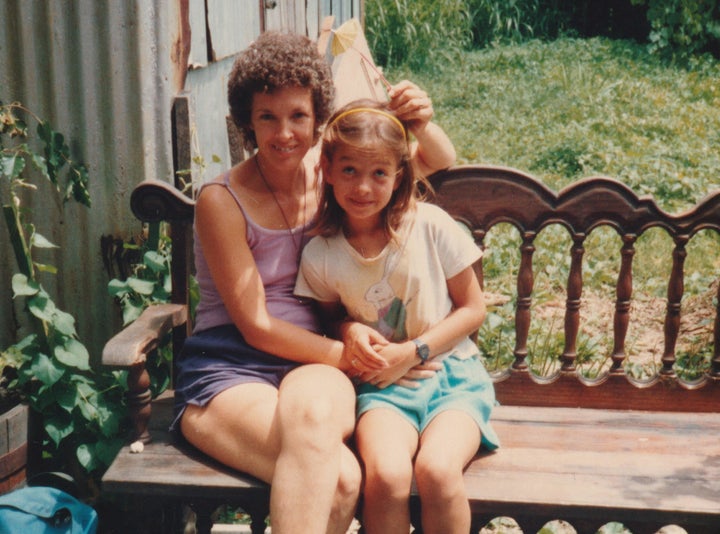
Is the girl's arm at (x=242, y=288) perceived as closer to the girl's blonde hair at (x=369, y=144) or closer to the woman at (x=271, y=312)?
the woman at (x=271, y=312)

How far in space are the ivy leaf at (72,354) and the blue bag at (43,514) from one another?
428mm

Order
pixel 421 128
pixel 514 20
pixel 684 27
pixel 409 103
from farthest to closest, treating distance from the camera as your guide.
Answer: pixel 514 20, pixel 684 27, pixel 421 128, pixel 409 103

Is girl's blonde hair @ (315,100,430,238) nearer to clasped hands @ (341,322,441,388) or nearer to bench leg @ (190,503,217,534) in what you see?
clasped hands @ (341,322,441,388)

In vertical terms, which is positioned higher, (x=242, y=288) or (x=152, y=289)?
(x=242, y=288)

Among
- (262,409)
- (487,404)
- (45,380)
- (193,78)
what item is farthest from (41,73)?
(487,404)

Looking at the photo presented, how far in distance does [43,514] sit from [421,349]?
1.20m

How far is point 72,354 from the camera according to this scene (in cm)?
301

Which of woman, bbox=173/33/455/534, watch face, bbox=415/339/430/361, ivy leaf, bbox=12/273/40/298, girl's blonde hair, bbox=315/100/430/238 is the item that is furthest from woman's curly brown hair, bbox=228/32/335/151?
ivy leaf, bbox=12/273/40/298

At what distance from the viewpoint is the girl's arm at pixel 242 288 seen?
8.74ft

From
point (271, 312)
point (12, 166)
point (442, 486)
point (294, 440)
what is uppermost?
point (12, 166)

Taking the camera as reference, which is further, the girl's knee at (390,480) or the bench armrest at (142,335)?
the bench armrest at (142,335)

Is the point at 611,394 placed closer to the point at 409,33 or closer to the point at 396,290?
the point at 396,290

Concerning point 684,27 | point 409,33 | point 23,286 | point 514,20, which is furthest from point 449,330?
point 514,20

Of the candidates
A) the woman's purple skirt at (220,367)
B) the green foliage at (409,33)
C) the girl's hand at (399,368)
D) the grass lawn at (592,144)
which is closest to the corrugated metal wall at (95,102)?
the woman's purple skirt at (220,367)
